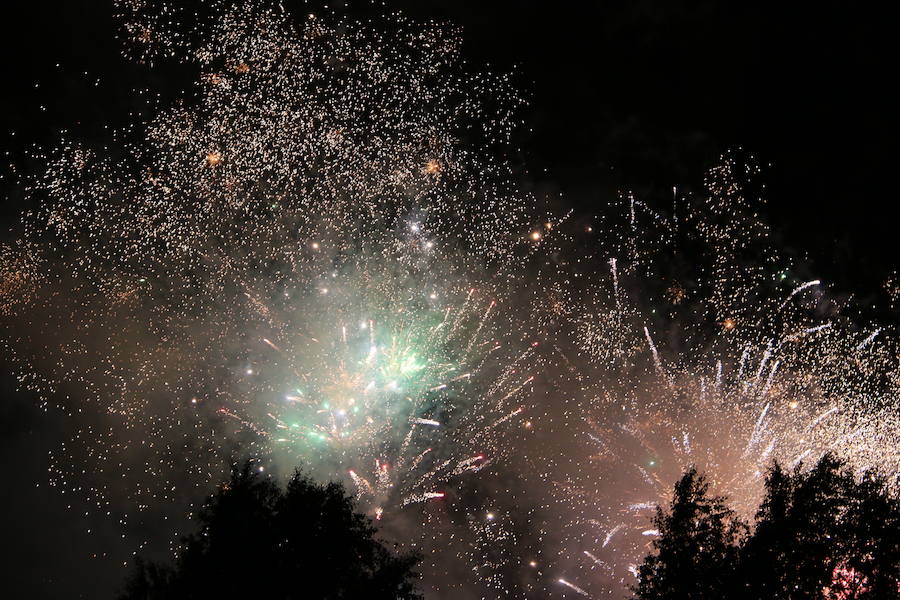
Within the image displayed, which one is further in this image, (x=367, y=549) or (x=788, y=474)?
→ (x=367, y=549)

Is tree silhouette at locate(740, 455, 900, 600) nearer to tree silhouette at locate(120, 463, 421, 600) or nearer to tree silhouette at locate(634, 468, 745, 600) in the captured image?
tree silhouette at locate(634, 468, 745, 600)

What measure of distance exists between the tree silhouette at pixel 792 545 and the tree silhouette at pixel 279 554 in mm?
9122

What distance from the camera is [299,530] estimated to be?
21.1m

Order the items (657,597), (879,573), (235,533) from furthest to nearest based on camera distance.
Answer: (235,533), (657,597), (879,573)

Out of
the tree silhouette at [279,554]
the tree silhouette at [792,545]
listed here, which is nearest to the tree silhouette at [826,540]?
the tree silhouette at [792,545]

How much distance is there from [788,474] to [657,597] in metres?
5.78

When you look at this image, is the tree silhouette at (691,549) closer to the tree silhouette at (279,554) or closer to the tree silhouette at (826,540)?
the tree silhouette at (826,540)

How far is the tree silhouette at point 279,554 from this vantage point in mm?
19531

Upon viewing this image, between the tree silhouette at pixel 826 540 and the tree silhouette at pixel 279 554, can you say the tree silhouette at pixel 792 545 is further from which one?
the tree silhouette at pixel 279 554

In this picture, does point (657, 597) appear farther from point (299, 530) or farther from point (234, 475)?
point (234, 475)

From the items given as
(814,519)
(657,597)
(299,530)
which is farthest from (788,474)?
(299,530)

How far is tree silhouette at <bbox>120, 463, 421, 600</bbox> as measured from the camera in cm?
1953

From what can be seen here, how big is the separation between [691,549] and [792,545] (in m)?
2.92

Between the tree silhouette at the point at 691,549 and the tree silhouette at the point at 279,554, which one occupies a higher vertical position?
the tree silhouette at the point at 691,549
